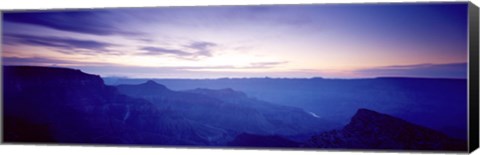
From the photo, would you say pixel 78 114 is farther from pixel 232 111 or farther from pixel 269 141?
pixel 269 141

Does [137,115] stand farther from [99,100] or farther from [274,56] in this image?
[274,56]

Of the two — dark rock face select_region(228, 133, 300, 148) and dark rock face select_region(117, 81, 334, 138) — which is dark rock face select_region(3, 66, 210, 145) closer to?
dark rock face select_region(117, 81, 334, 138)

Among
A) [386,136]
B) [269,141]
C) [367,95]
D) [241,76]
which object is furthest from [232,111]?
[386,136]

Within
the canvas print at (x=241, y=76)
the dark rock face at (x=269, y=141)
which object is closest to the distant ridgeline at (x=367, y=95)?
the canvas print at (x=241, y=76)

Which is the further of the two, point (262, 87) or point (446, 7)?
point (262, 87)

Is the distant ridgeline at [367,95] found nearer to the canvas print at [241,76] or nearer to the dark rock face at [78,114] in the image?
the canvas print at [241,76]

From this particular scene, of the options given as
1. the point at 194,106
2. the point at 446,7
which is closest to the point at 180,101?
the point at 194,106
